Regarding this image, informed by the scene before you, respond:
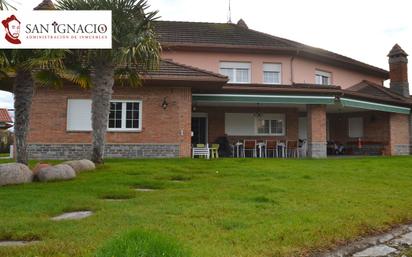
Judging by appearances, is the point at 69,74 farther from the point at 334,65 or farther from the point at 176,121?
the point at 334,65

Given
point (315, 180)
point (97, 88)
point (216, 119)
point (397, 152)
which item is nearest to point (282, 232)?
point (315, 180)

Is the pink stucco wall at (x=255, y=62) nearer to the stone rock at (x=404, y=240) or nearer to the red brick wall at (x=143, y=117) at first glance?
the red brick wall at (x=143, y=117)

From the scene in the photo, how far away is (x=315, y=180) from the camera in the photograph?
10.9m

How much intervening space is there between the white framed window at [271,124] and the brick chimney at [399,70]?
1052 centimetres

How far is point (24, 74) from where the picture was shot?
11.6 metres

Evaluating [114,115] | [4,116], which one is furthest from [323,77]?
[4,116]

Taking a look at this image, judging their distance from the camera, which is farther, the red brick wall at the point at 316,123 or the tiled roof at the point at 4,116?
the tiled roof at the point at 4,116

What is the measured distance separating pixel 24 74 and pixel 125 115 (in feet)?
22.7

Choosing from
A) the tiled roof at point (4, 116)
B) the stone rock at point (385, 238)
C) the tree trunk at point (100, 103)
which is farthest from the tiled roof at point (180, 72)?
the tiled roof at point (4, 116)

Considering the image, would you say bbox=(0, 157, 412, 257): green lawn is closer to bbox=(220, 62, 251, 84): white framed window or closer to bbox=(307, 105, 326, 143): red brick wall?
bbox=(307, 105, 326, 143): red brick wall

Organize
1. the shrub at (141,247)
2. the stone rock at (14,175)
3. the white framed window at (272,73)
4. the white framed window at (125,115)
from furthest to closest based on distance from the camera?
1. the white framed window at (272,73)
2. the white framed window at (125,115)
3. the stone rock at (14,175)
4. the shrub at (141,247)

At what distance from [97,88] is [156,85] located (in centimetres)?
463

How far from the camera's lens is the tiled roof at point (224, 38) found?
23.8 meters

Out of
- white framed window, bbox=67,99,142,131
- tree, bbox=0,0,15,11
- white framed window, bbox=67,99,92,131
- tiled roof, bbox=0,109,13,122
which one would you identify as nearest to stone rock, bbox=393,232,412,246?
tree, bbox=0,0,15,11
